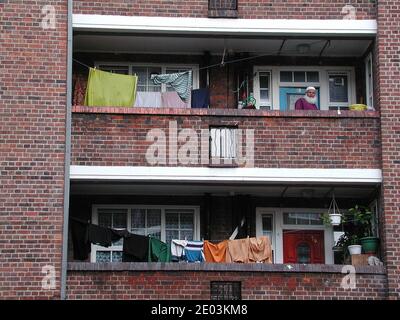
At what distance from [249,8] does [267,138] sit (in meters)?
2.90

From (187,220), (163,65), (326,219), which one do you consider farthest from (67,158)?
(326,219)

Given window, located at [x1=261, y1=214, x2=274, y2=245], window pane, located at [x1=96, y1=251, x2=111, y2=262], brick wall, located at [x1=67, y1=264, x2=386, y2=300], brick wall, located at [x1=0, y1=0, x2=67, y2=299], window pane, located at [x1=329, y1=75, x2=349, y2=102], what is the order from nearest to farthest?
brick wall, located at [x1=0, y1=0, x2=67, y2=299] < brick wall, located at [x1=67, y1=264, x2=386, y2=300] < window pane, located at [x1=96, y1=251, x2=111, y2=262] < window, located at [x1=261, y1=214, x2=274, y2=245] < window pane, located at [x1=329, y1=75, x2=349, y2=102]

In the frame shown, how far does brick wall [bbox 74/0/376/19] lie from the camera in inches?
1048

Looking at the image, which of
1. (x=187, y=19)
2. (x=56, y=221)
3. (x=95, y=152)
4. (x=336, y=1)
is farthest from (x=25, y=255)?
(x=336, y=1)

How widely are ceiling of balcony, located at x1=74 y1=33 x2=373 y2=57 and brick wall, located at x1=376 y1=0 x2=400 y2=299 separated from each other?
29.3 inches

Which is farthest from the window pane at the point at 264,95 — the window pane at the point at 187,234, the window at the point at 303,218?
the window pane at the point at 187,234

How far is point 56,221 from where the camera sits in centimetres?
2520

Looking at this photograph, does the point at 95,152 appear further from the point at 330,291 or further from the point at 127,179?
the point at 330,291

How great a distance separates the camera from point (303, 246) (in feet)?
91.3

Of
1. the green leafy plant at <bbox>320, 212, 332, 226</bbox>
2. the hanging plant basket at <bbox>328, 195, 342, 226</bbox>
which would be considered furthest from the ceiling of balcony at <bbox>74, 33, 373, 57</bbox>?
the green leafy plant at <bbox>320, 212, 332, 226</bbox>

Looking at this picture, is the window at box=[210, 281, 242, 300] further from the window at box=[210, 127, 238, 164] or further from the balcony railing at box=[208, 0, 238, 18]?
the balcony railing at box=[208, 0, 238, 18]

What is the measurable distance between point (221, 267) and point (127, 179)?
8.95 feet

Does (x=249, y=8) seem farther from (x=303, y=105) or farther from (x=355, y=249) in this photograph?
(x=355, y=249)

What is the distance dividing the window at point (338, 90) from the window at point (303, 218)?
2495mm
